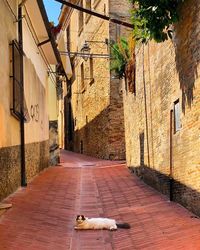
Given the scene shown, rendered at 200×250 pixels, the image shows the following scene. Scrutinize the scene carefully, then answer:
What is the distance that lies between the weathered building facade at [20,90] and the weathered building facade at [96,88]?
6752 millimetres

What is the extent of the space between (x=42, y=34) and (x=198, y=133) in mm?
7078

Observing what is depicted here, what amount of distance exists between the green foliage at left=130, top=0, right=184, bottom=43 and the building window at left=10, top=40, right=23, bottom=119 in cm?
236

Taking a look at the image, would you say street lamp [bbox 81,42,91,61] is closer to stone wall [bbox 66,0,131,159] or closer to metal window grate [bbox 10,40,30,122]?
stone wall [bbox 66,0,131,159]

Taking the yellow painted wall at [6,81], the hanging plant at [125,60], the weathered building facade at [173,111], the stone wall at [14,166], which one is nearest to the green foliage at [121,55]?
the hanging plant at [125,60]

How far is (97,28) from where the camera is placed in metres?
22.3

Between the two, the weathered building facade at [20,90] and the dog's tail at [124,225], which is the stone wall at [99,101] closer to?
the weathered building facade at [20,90]

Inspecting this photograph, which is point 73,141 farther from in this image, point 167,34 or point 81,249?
point 81,249

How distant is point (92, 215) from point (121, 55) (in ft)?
27.2

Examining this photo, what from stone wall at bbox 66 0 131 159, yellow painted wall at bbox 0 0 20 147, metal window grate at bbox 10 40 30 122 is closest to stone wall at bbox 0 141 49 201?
yellow painted wall at bbox 0 0 20 147

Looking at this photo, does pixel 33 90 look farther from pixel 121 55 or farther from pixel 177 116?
pixel 177 116

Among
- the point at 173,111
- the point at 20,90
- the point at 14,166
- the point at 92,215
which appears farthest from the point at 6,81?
the point at 173,111

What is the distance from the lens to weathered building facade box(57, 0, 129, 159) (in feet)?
65.4

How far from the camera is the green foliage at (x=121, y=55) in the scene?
13812mm

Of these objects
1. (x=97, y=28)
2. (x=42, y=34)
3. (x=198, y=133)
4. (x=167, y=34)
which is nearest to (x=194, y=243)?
(x=198, y=133)
